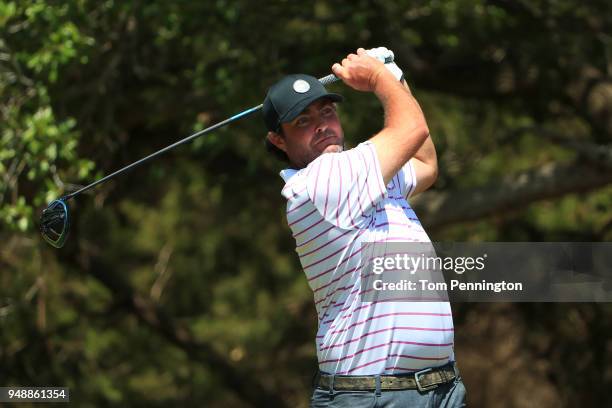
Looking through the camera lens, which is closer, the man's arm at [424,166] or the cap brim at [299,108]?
the cap brim at [299,108]

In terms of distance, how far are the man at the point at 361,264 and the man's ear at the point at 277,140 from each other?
0.54 feet

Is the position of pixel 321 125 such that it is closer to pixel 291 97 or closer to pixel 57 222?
pixel 291 97

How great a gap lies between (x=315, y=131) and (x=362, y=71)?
226 millimetres

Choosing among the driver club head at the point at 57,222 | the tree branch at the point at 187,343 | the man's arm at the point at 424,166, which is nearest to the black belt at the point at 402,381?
the man's arm at the point at 424,166

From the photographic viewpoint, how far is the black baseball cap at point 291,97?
3.21 meters

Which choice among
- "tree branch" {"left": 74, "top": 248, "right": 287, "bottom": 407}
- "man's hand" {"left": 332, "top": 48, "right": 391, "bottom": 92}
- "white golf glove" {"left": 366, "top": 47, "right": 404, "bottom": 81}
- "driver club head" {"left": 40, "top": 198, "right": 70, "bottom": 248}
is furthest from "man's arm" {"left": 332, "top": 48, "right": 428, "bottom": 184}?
"tree branch" {"left": 74, "top": 248, "right": 287, "bottom": 407}

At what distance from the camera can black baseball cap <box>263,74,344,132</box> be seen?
3.21 metres

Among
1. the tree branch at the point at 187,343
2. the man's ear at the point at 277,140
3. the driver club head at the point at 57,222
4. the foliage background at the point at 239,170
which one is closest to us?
the man's ear at the point at 277,140

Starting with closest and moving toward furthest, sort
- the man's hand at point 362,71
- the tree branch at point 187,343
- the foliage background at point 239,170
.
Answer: the man's hand at point 362,71
the foliage background at point 239,170
the tree branch at point 187,343

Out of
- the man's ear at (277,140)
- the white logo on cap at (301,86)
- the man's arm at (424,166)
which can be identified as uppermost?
the white logo on cap at (301,86)

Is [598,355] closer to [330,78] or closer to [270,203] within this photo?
[270,203]

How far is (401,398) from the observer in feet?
9.80

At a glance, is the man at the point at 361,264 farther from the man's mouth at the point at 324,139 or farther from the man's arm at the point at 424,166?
the man's arm at the point at 424,166

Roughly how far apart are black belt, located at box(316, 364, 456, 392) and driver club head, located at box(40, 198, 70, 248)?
129 centimetres
